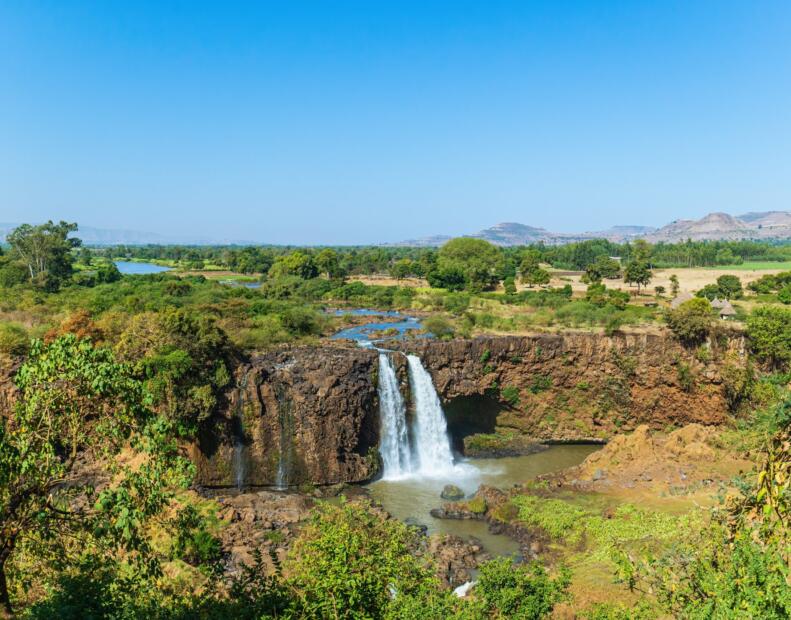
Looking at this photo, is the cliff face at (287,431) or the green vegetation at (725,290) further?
the green vegetation at (725,290)

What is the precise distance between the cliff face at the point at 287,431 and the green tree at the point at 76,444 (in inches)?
767

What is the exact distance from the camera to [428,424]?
109ft

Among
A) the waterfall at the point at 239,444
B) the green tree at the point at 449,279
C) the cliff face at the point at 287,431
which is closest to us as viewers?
the cliff face at the point at 287,431

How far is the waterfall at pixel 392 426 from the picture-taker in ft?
103

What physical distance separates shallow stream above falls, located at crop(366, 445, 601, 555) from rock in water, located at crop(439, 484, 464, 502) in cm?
36

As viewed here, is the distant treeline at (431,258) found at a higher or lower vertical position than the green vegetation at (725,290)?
higher

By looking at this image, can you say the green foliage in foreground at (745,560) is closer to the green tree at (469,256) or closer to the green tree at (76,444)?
the green tree at (76,444)

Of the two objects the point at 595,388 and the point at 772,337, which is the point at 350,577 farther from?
the point at 772,337

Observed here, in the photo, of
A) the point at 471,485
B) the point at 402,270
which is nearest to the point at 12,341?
the point at 471,485

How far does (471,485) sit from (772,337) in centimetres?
2158

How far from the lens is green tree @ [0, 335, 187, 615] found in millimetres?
8000

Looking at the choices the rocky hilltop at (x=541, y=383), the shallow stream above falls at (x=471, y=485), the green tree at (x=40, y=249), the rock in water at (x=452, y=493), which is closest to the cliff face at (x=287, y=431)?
the rocky hilltop at (x=541, y=383)

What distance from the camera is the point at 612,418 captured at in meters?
36.8

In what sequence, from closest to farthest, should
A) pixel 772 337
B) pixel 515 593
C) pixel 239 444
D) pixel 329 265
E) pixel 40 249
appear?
pixel 515 593, pixel 239 444, pixel 772 337, pixel 40 249, pixel 329 265
